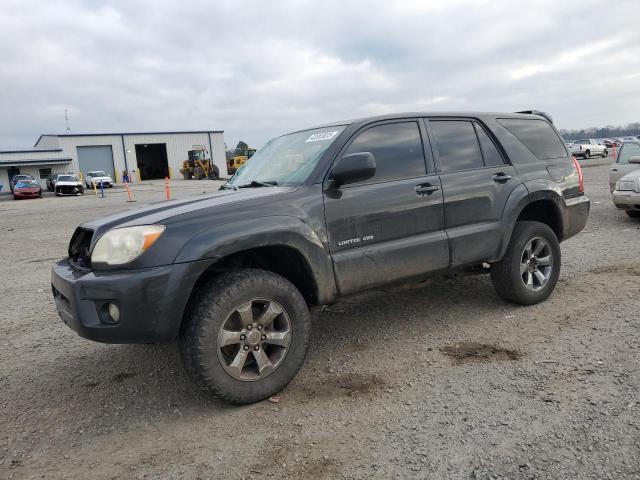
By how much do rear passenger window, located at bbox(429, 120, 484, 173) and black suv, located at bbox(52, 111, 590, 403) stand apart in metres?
0.01

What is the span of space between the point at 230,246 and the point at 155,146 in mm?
53317

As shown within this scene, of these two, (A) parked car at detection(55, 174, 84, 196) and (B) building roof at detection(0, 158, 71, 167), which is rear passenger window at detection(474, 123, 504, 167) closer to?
(A) parked car at detection(55, 174, 84, 196)

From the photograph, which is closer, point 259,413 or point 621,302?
point 259,413

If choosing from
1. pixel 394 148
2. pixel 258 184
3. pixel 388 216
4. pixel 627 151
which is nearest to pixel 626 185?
pixel 627 151

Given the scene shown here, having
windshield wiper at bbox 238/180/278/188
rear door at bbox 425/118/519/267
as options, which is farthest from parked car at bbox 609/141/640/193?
windshield wiper at bbox 238/180/278/188

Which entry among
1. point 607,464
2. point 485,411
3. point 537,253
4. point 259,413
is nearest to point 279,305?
point 259,413

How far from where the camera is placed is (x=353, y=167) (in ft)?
10.6

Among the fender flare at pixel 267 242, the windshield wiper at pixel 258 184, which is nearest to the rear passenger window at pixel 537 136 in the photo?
the windshield wiper at pixel 258 184

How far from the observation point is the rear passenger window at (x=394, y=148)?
3.69 metres

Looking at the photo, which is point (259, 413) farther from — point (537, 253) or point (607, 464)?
point (537, 253)

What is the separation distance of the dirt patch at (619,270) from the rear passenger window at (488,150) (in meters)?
2.24

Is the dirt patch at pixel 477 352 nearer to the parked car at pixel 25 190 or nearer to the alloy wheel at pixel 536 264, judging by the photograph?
the alloy wheel at pixel 536 264

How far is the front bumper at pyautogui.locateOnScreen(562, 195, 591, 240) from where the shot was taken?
4766 millimetres

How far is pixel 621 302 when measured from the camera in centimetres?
449
